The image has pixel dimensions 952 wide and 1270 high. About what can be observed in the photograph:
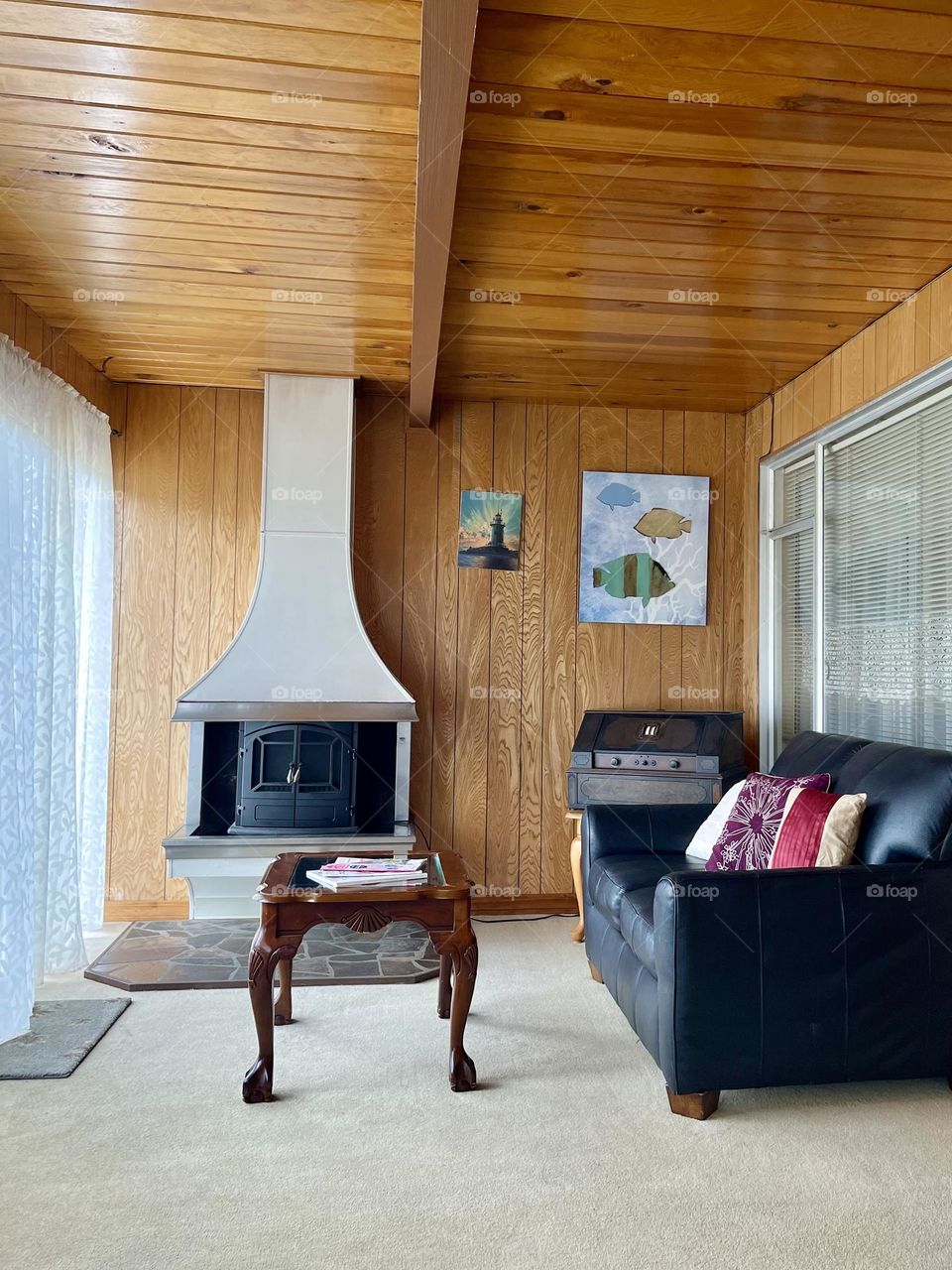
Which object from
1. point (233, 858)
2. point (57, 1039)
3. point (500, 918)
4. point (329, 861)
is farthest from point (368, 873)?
point (500, 918)

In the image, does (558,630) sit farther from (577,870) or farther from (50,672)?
(50,672)

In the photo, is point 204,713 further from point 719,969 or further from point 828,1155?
point 828,1155

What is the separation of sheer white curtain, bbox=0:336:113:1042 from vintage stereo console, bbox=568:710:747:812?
81.8 inches

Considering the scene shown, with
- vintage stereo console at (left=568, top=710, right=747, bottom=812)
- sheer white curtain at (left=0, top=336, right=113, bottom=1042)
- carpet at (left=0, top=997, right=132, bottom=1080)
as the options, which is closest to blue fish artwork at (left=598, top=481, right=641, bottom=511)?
vintage stereo console at (left=568, top=710, right=747, bottom=812)

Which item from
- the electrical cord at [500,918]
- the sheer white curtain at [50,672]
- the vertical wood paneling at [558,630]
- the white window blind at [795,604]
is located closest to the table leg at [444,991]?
the electrical cord at [500,918]

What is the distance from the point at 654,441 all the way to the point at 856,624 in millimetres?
1541

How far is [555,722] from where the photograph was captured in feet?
15.1

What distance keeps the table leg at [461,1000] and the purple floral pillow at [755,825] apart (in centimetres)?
77

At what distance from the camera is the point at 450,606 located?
4.57 meters

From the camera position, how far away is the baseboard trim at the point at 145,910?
429cm

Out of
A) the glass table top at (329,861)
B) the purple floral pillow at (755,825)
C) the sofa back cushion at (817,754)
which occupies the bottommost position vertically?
the glass table top at (329,861)

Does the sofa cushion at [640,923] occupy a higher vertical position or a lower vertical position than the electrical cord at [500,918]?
higher

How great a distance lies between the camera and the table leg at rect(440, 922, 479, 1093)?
251 centimetres

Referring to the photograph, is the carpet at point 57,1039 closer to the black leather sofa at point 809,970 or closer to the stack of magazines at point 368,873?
the stack of magazines at point 368,873
